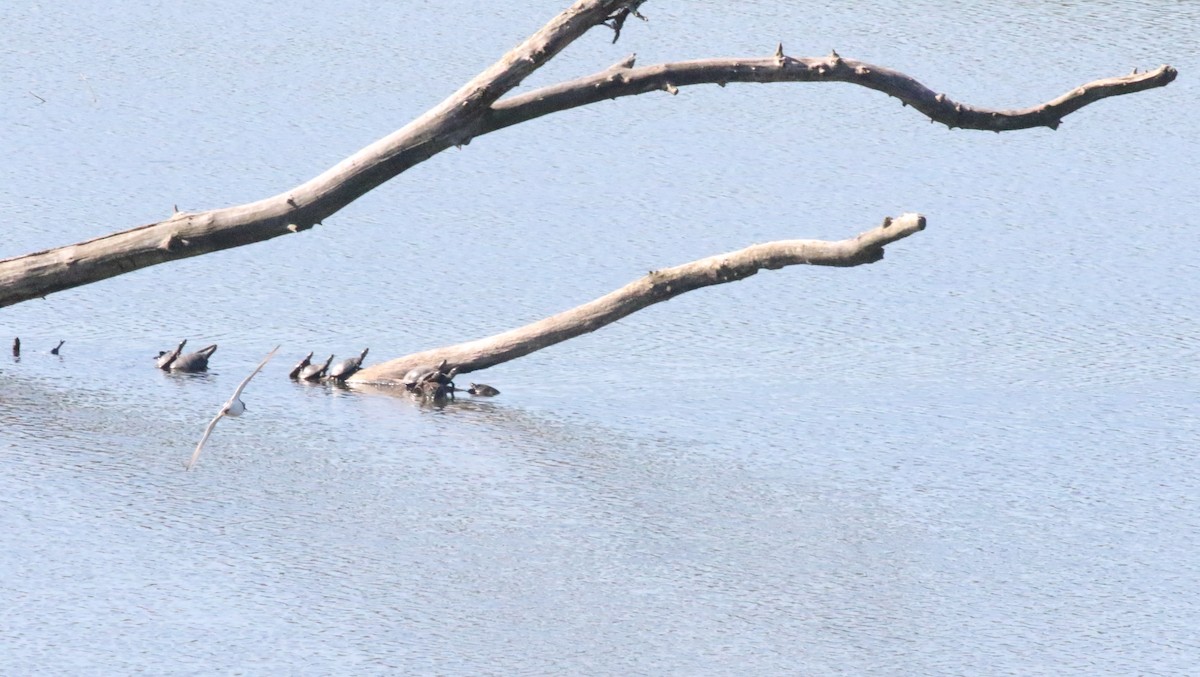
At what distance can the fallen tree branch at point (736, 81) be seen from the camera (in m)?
9.27

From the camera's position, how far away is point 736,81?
9.54 meters

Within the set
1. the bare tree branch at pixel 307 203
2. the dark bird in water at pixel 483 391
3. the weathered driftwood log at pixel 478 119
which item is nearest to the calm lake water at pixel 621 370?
the dark bird in water at pixel 483 391

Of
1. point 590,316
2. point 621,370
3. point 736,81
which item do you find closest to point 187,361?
point 590,316

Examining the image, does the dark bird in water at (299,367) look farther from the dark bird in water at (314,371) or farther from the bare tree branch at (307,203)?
the bare tree branch at (307,203)

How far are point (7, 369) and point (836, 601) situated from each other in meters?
4.74

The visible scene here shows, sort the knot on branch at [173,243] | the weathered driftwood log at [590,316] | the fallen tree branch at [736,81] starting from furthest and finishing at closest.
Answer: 1. the weathered driftwood log at [590,316]
2. the knot on branch at [173,243]
3. the fallen tree branch at [736,81]

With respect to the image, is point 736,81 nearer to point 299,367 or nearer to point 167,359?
point 299,367

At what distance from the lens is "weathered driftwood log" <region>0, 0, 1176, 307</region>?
9094mm

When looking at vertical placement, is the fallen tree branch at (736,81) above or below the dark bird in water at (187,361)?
above

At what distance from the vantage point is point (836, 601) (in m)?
7.66

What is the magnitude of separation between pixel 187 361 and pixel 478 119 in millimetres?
2121

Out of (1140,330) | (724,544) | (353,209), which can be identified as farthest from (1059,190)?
(724,544)

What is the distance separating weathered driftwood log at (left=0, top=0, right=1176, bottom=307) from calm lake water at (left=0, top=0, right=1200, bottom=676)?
2.16 feet

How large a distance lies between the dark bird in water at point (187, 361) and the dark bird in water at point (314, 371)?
48 centimetres
